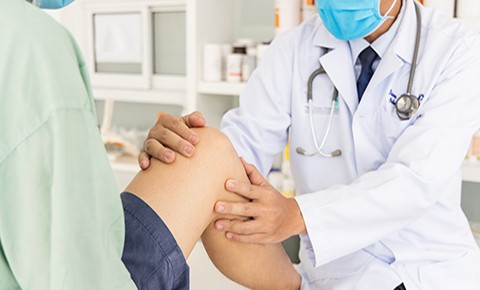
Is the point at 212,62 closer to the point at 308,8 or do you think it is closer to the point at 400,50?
the point at 308,8

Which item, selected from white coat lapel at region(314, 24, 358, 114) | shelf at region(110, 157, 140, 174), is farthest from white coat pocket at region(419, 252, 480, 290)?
shelf at region(110, 157, 140, 174)

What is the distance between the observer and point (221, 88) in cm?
179

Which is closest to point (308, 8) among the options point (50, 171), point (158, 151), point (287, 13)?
point (287, 13)

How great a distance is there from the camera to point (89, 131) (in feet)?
1.97

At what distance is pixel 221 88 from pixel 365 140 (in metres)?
0.66

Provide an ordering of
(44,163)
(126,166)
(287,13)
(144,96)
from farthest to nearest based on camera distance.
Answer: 1. (144,96)
2. (126,166)
3. (287,13)
4. (44,163)

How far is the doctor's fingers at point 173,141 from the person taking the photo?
3.43ft

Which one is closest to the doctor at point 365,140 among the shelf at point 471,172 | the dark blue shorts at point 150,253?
the dark blue shorts at point 150,253

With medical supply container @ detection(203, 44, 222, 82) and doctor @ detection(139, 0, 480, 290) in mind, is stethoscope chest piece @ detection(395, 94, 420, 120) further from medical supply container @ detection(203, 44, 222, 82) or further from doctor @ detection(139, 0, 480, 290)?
medical supply container @ detection(203, 44, 222, 82)

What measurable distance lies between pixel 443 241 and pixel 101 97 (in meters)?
1.60

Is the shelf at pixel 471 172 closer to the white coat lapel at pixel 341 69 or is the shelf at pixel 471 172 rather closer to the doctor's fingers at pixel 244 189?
the white coat lapel at pixel 341 69

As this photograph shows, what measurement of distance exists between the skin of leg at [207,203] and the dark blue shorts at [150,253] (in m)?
0.05

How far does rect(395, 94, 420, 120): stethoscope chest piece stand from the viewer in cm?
118

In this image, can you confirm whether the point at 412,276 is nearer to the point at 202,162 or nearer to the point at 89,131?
the point at 202,162
